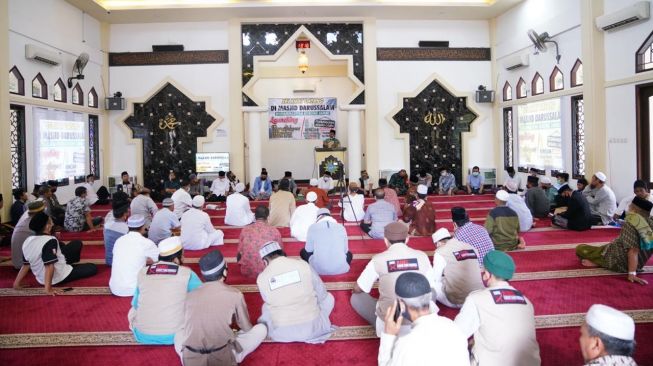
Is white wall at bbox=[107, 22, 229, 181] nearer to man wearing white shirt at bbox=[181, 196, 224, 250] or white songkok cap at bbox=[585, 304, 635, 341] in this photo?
man wearing white shirt at bbox=[181, 196, 224, 250]

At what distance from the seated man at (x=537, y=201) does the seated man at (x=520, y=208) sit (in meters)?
0.81

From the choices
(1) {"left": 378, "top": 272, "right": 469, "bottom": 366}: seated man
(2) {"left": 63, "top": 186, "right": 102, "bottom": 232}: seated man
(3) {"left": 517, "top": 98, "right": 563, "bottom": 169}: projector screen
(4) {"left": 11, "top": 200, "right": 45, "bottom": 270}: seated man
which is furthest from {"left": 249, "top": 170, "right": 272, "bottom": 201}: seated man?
(1) {"left": 378, "top": 272, "right": 469, "bottom": 366}: seated man

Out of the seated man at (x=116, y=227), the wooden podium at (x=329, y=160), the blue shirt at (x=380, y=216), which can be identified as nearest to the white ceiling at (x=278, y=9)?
the wooden podium at (x=329, y=160)

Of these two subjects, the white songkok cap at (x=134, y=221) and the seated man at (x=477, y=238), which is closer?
the seated man at (x=477, y=238)

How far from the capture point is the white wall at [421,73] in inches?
374

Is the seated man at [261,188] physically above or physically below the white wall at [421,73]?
below

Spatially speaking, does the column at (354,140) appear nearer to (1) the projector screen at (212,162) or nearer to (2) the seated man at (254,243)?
(1) the projector screen at (212,162)

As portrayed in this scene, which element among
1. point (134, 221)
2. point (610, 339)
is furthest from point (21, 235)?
point (610, 339)

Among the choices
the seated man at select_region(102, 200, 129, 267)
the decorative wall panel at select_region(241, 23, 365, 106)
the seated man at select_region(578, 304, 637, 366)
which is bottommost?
the seated man at select_region(578, 304, 637, 366)

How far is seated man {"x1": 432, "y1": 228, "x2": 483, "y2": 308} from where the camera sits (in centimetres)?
280

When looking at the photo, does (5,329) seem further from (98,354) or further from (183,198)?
(183,198)

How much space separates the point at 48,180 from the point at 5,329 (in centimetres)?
532

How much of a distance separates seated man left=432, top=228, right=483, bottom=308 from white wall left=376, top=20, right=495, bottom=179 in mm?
6773

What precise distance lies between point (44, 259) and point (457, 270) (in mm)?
2797
